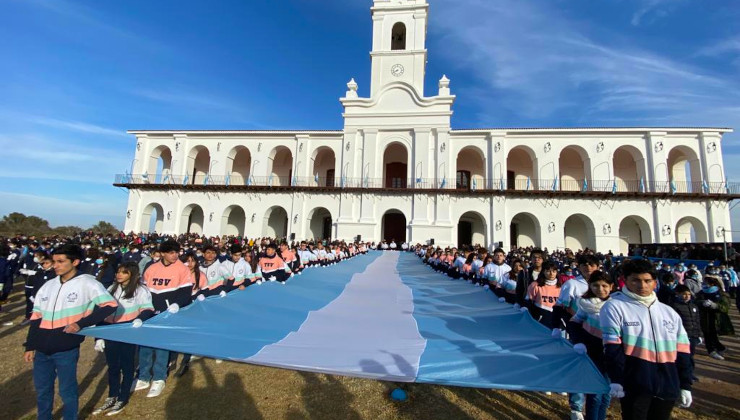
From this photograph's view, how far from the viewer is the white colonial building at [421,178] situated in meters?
23.2

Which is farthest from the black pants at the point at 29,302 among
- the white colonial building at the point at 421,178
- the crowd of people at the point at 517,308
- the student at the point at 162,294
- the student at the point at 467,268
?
the white colonial building at the point at 421,178

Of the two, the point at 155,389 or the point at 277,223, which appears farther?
the point at 277,223

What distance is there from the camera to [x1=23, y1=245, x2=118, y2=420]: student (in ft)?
10.1

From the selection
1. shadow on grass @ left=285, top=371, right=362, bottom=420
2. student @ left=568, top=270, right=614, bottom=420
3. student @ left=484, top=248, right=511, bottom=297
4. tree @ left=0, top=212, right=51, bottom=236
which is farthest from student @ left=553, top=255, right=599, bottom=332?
tree @ left=0, top=212, right=51, bottom=236

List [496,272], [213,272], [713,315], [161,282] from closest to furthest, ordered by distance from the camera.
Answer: [161,282]
[213,272]
[713,315]
[496,272]

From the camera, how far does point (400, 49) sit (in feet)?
94.4

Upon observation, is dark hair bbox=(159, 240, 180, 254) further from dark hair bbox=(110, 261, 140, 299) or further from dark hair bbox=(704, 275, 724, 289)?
dark hair bbox=(704, 275, 724, 289)

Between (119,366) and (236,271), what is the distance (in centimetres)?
240

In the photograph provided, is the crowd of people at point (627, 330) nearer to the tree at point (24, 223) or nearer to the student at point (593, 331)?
the student at point (593, 331)

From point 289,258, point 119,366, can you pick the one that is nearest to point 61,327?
point 119,366

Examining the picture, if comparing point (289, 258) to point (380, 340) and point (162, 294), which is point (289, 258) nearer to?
point (162, 294)

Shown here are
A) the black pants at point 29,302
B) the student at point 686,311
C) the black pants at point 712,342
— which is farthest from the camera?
the black pants at point 29,302

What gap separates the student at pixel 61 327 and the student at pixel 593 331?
477 cm

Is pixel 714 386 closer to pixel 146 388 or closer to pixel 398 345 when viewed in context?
pixel 398 345
